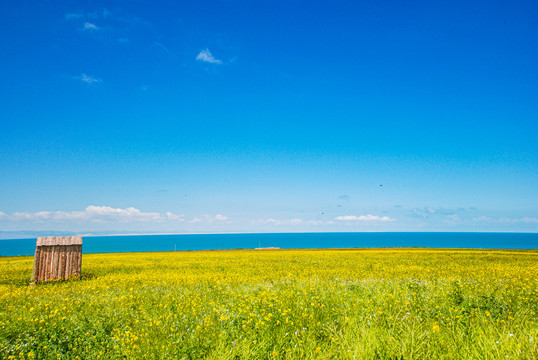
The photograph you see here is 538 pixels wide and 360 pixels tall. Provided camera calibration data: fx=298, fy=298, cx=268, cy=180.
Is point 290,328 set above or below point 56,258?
above

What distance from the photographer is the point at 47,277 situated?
21.0 m

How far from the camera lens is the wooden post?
20.9 meters

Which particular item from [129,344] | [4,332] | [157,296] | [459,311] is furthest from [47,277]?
[459,311]

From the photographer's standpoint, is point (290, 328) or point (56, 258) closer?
point (290, 328)

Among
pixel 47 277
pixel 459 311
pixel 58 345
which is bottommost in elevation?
pixel 47 277

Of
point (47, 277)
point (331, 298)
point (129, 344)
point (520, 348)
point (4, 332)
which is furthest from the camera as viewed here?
point (47, 277)

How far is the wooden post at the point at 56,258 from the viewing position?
20.9m

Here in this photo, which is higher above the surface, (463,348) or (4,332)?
(463,348)

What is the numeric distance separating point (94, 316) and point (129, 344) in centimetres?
300

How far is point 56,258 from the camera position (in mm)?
21625

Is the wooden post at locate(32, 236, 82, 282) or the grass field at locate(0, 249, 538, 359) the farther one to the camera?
the wooden post at locate(32, 236, 82, 282)

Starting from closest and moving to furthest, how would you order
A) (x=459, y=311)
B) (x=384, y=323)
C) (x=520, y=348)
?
(x=520, y=348)
(x=384, y=323)
(x=459, y=311)

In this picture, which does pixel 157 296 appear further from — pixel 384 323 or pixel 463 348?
pixel 463 348

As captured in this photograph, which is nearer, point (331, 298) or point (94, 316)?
point (94, 316)
